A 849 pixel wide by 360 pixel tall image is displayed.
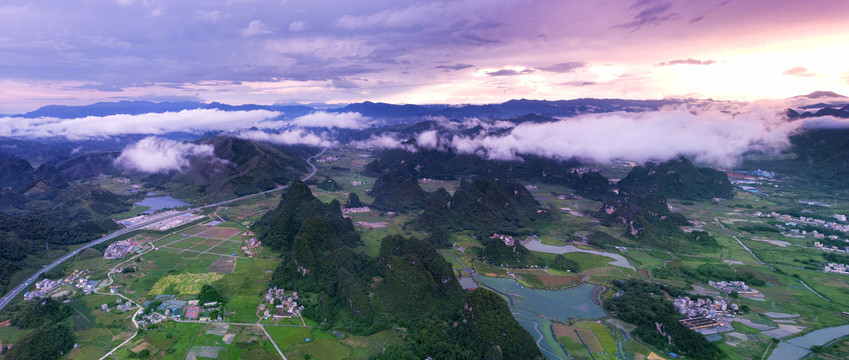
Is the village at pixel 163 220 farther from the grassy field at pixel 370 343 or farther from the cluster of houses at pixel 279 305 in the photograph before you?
the grassy field at pixel 370 343

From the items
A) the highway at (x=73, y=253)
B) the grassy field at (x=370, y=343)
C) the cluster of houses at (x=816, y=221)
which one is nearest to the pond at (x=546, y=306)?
the grassy field at (x=370, y=343)

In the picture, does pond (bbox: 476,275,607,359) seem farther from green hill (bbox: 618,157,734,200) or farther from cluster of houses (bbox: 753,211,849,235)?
green hill (bbox: 618,157,734,200)

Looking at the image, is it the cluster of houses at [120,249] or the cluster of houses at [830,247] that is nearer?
the cluster of houses at [120,249]

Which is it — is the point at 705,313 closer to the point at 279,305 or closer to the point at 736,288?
the point at 736,288

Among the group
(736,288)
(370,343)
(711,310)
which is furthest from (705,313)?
(370,343)

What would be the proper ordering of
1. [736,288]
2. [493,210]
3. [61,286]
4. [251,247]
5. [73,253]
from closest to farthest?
[61,286], [736,288], [73,253], [251,247], [493,210]

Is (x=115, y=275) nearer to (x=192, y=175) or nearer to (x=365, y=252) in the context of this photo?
(x=365, y=252)

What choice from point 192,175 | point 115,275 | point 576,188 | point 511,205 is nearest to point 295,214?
point 115,275
